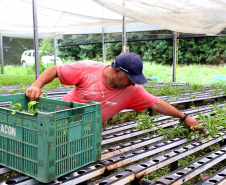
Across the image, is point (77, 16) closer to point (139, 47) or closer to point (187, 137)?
point (187, 137)

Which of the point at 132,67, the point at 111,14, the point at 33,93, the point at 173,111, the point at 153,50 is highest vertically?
the point at 111,14

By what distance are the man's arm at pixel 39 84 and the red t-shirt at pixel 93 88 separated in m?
0.06

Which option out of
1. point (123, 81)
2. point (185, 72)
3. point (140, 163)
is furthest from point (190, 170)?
point (185, 72)

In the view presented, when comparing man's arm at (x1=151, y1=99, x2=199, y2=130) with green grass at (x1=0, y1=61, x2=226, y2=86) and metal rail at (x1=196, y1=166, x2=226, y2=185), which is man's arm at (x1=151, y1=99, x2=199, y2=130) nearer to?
metal rail at (x1=196, y1=166, x2=226, y2=185)

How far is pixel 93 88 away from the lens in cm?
253

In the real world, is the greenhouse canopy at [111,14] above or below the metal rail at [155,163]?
above

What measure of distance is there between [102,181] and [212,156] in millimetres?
1117

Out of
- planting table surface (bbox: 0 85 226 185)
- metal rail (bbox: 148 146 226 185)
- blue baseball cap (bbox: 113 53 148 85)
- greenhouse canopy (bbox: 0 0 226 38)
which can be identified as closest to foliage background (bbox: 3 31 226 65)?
greenhouse canopy (bbox: 0 0 226 38)

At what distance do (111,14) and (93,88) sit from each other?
6976mm

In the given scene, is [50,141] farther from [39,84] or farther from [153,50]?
[153,50]

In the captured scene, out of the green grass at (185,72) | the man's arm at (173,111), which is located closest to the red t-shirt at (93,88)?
the man's arm at (173,111)

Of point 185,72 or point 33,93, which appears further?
point 185,72

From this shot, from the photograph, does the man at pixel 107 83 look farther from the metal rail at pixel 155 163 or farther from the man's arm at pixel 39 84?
the metal rail at pixel 155 163

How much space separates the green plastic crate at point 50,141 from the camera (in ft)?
5.11
